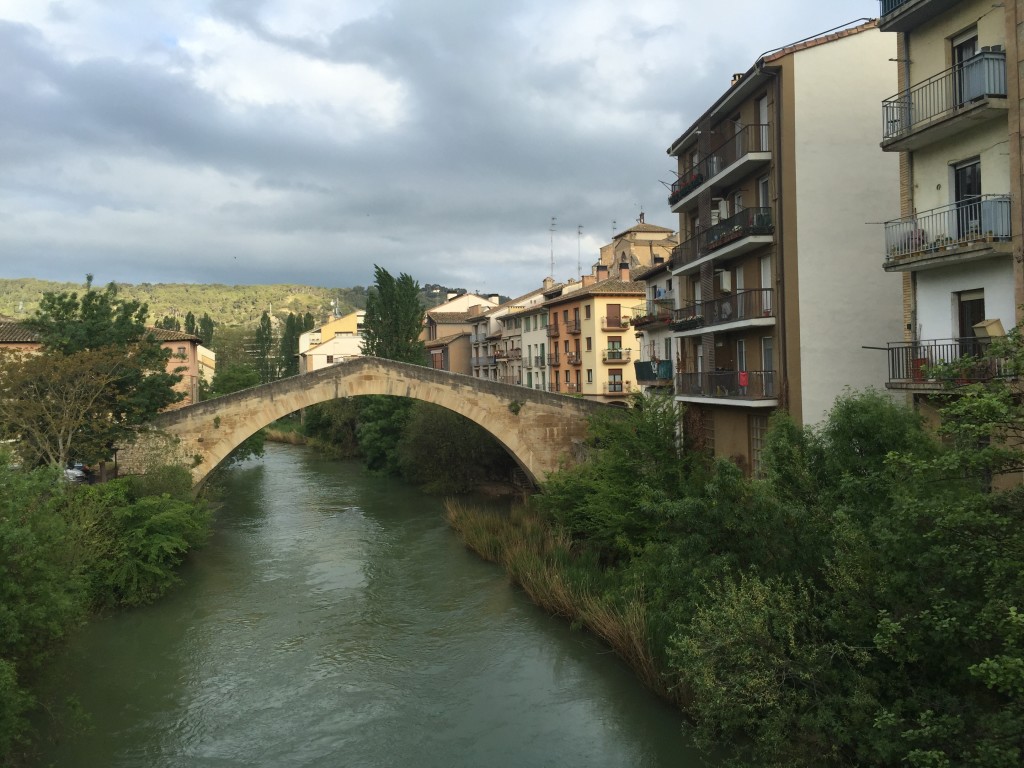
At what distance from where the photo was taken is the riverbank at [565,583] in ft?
41.5

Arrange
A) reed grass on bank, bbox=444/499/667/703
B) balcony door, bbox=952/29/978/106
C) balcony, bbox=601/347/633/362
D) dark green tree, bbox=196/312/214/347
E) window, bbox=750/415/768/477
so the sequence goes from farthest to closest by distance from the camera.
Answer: dark green tree, bbox=196/312/214/347, balcony, bbox=601/347/633/362, window, bbox=750/415/768/477, reed grass on bank, bbox=444/499/667/703, balcony door, bbox=952/29/978/106

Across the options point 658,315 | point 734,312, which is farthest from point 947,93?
point 658,315

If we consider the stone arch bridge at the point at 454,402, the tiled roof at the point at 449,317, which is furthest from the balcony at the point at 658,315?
the tiled roof at the point at 449,317

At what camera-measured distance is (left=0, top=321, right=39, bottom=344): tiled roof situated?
30530mm

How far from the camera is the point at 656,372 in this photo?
79.8 ft

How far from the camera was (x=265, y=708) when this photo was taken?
12.2m

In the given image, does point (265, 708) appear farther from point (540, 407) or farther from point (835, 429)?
point (540, 407)

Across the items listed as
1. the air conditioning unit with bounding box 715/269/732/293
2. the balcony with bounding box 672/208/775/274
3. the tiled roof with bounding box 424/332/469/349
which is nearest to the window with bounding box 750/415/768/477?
the air conditioning unit with bounding box 715/269/732/293

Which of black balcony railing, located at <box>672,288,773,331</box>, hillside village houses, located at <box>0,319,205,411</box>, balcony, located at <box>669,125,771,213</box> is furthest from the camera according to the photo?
hillside village houses, located at <box>0,319,205,411</box>

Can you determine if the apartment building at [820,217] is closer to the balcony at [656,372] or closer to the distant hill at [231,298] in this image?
the balcony at [656,372]

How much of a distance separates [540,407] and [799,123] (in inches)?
484

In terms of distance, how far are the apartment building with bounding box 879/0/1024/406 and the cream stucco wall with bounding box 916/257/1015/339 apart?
2 cm

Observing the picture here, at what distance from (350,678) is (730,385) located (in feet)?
33.6

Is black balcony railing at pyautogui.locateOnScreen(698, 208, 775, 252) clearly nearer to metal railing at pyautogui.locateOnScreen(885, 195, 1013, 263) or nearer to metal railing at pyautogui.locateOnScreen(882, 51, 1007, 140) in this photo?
metal railing at pyautogui.locateOnScreen(882, 51, 1007, 140)
